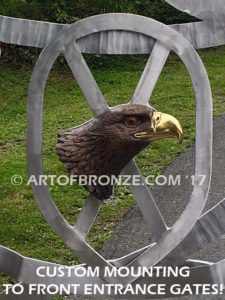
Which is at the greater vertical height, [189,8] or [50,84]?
[50,84]

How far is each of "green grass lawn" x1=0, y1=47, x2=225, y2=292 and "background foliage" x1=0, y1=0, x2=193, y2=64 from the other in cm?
50

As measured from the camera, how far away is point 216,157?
5.57 m

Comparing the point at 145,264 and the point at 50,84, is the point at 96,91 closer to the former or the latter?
the point at 145,264

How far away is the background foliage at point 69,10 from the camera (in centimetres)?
611

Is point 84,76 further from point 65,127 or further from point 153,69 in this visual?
point 65,127

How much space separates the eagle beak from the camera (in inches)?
98.6

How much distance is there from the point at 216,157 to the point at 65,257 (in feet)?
6.61

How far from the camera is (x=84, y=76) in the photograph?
2.56 metres

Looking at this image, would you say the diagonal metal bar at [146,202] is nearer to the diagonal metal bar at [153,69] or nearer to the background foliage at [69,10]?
the diagonal metal bar at [153,69]

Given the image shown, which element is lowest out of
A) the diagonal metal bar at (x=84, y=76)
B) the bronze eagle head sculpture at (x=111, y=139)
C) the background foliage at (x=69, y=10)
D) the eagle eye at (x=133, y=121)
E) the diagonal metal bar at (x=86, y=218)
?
the diagonal metal bar at (x=86, y=218)

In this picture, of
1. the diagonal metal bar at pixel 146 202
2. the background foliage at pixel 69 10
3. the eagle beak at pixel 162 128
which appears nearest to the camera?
the eagle beak at pixel 162 128

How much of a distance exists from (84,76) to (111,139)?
0.88ft

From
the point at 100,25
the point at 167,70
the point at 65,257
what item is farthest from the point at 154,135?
the point at 167,70

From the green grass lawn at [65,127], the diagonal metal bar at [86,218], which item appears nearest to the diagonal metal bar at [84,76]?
the diagonal metal bar at [86,218]
